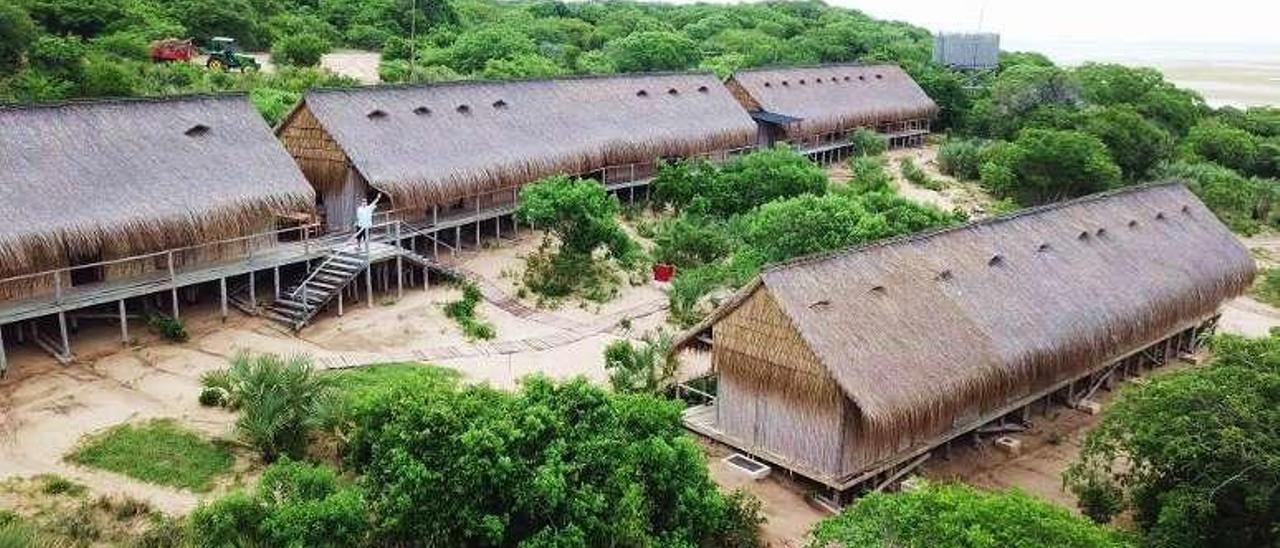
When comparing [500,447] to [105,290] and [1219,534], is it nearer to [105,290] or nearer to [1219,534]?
[1219,534]

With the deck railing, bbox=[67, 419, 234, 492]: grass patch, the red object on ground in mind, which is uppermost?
the deck railing

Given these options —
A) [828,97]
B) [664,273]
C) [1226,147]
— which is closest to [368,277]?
[664,273]

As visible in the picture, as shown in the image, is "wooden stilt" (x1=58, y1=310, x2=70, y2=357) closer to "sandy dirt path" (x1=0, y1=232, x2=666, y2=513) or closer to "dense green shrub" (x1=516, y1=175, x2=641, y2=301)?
"sandy dirt path" (x1=0, y1=232, x2=666, y2=513)

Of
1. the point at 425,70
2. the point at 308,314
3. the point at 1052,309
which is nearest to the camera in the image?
the point at 1052,309

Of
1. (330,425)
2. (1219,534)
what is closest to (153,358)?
(330,425)

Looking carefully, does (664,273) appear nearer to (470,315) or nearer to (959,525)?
(470,315)

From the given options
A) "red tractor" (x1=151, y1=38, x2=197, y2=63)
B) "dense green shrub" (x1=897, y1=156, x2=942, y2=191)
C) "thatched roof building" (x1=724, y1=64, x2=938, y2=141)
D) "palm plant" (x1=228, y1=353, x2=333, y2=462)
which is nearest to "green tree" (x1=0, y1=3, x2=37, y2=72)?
"red tractor" (x1=151, y1=38, x2=197, y2=63)
